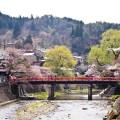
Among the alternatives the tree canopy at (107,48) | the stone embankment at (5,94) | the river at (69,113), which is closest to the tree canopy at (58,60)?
the tree canopy at (107,48)

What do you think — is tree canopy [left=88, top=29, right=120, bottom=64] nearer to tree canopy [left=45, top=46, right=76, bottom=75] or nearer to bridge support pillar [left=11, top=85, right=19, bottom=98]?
tree canopy [left=45, top=46, right=76, bottom=75]

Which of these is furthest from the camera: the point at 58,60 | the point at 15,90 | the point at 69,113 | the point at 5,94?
the point at 58,60

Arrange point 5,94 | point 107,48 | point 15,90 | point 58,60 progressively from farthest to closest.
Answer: point 58,60 → point 107,48 → point 15,90 → point 5,94

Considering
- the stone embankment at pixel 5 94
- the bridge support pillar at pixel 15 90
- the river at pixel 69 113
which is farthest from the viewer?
the bridge support pillar at pixel 15 90

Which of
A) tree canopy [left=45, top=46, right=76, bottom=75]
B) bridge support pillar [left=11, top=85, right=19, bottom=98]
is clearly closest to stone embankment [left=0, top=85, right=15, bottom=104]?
bridge support pillar [left=11, top=85, right=19, bottom=98]

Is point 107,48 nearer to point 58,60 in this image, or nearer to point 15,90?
point 58,60

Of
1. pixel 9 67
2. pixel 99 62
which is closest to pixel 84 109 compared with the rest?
pixel 9 67

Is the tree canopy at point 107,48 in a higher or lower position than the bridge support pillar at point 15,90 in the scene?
higher

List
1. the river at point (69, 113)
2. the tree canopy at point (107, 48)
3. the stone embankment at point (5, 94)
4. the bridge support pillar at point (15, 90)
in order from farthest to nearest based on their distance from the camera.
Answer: the tree canopy at point (107, 48) → the bridge support pillar at point (15, 90) → the stone embankment at point (5, 94) → the river at point (69, 113)

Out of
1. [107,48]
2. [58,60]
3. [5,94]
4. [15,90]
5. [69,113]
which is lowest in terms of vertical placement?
[69,113]

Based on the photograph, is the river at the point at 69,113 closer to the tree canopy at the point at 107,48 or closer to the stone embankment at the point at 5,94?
the stone embankment at the point at 5,94

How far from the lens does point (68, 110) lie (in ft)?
164

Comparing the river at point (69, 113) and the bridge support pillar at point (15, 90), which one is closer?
the river at point (69, 113)

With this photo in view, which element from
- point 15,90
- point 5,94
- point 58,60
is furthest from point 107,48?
point 5,94
